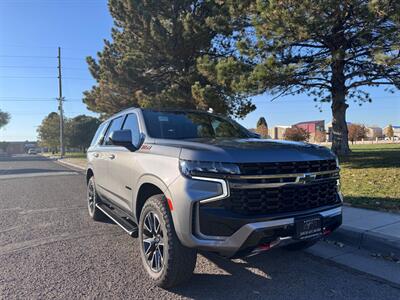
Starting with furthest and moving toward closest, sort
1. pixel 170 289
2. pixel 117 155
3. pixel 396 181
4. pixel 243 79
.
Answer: pixel 243 79 < pixel 396 181 < pixel 117 155 < pixel 170 289

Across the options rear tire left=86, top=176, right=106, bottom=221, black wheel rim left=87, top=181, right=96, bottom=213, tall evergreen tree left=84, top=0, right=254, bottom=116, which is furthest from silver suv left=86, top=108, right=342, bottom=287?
tall evergreen tree left=84, top=0, right=254, bottom=116

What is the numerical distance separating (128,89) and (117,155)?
1708cm

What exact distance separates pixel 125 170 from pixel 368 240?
3.40m

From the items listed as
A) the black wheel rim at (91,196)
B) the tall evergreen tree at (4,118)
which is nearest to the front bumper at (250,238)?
the black wheel rim at (91,196)

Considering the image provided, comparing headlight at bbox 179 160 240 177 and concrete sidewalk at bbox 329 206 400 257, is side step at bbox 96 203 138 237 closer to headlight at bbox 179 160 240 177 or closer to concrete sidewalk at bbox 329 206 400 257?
headlight at bbox 179 160 240 177

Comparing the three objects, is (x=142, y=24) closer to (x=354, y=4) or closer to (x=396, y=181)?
(x=354, y=4)

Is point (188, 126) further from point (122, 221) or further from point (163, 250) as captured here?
point (163, 250)

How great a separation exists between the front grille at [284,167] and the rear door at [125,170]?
148 cm

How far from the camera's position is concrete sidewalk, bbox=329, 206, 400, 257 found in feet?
14.8

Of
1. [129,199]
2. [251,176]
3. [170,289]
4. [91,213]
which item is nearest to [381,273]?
[251,176]

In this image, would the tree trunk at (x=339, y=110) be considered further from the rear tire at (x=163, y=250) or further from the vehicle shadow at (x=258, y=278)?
the rear tire at (x=163, y=250)

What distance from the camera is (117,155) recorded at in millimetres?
4891

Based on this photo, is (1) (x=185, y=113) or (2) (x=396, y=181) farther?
(2) (x=396, y=181)

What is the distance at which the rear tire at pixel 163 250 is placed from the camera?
131 inches
